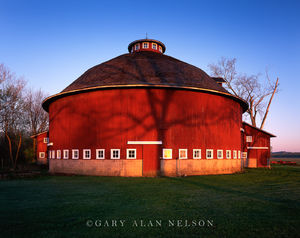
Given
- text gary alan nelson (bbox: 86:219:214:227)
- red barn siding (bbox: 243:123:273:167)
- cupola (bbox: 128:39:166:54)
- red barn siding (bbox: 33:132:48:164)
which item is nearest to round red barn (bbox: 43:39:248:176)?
cupola (bbox: 128:39:166:54)

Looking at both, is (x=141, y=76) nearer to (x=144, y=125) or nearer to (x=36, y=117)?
(x=144, y=125)

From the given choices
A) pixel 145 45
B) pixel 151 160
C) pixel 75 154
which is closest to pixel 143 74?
pixel 151 160

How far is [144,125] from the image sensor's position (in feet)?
64.4

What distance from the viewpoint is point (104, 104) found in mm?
20469

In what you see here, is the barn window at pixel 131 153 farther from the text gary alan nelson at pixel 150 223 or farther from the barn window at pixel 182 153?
the text gary alan nelson at pixel 150 223

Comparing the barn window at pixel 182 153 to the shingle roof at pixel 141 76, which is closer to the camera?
the barn window at pixel 182 153

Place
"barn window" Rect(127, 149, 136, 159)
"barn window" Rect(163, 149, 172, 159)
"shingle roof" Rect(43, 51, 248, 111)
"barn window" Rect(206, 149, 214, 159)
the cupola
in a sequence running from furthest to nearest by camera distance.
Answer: the cupola
"barn window" Rect(206, 149, 214, 159)
"shingle roof" Rect(43, 51, 248, 111)
"barn window" Rect(163, 149, 172, 159)
"barn window" Rect(127, 149, 136, 159)

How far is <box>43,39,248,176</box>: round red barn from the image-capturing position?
1950 cm

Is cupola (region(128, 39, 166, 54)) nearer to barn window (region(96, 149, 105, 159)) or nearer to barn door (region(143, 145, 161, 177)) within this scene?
barn window (region(96, 149, 105, 159))

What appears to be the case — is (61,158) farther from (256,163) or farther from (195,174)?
(256,163)

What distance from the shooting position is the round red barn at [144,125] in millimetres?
19500

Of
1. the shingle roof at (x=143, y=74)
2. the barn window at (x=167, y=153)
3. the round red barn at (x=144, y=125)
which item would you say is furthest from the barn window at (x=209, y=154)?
the shingle roof at (x=143, y=74)

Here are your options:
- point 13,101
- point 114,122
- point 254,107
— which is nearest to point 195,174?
point 114,122

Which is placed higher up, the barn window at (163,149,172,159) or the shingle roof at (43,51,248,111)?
the shingle roof at (43,51,248,111)
